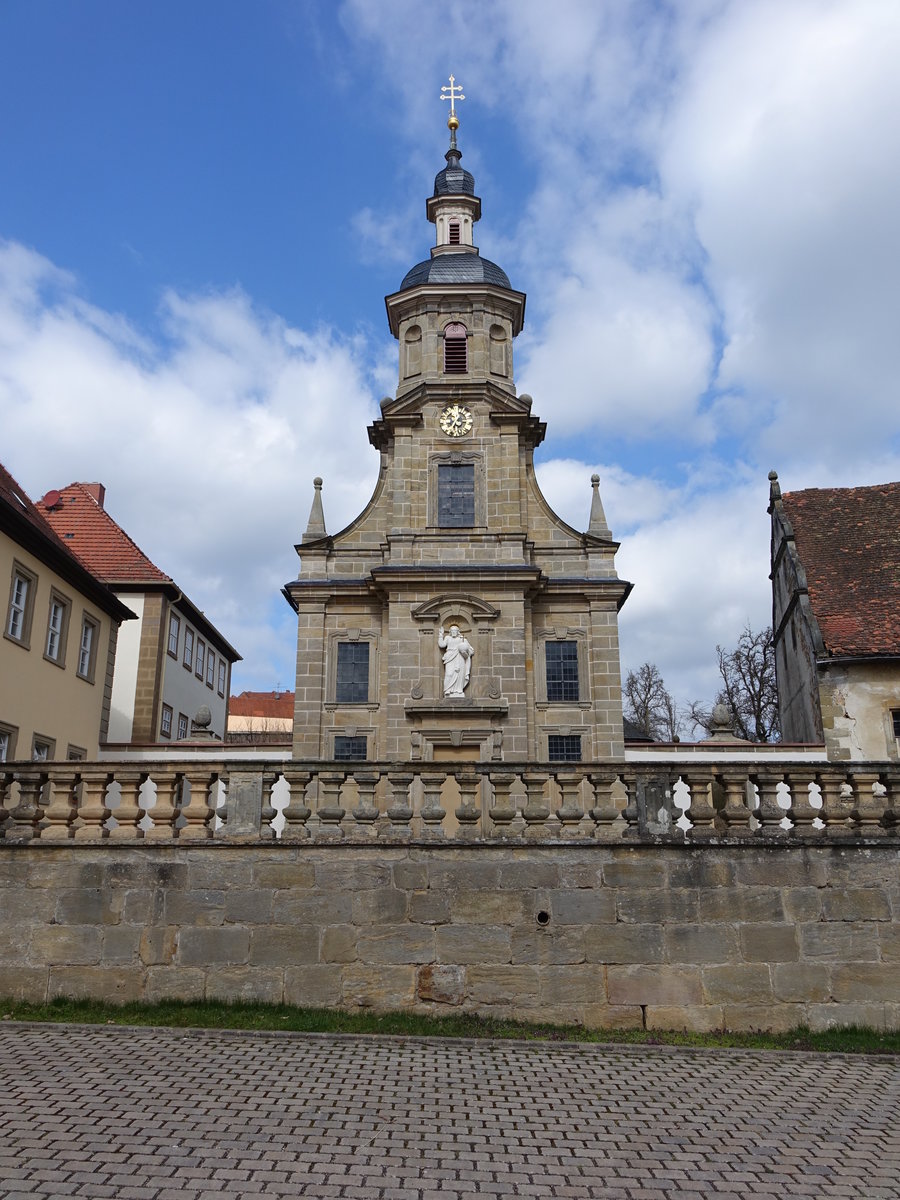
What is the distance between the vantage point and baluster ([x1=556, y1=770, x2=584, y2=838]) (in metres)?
9.98

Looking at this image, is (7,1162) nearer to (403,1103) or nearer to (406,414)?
(403,1103)

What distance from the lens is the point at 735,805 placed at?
10008 mm

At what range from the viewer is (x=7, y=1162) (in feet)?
18.6

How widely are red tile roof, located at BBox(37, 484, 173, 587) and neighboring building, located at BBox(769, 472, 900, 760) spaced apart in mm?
18235

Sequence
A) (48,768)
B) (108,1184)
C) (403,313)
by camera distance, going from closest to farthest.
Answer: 1. (108,1184)
2. (48,768)
3. (403,313)

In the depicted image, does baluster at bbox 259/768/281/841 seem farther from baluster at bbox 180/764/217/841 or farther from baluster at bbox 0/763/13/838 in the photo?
baluster at bbox 0/763/13/838

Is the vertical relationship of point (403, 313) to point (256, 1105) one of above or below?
above

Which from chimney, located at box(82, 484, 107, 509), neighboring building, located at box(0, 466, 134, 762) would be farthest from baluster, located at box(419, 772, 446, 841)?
chimney, located at box(82, 484, 107, 509)

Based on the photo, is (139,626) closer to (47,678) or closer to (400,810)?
(47,678)

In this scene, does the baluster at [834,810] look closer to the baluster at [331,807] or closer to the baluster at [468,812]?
the baluster at [468,812]

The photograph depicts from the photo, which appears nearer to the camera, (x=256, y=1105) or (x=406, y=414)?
(x=256, y=1105)

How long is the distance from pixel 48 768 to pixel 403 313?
22.6m

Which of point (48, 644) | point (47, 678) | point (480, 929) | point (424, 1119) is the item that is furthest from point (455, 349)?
point (424, 1119)

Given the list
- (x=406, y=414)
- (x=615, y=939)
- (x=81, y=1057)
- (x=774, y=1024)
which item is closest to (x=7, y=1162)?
(x=81, y=1057)
